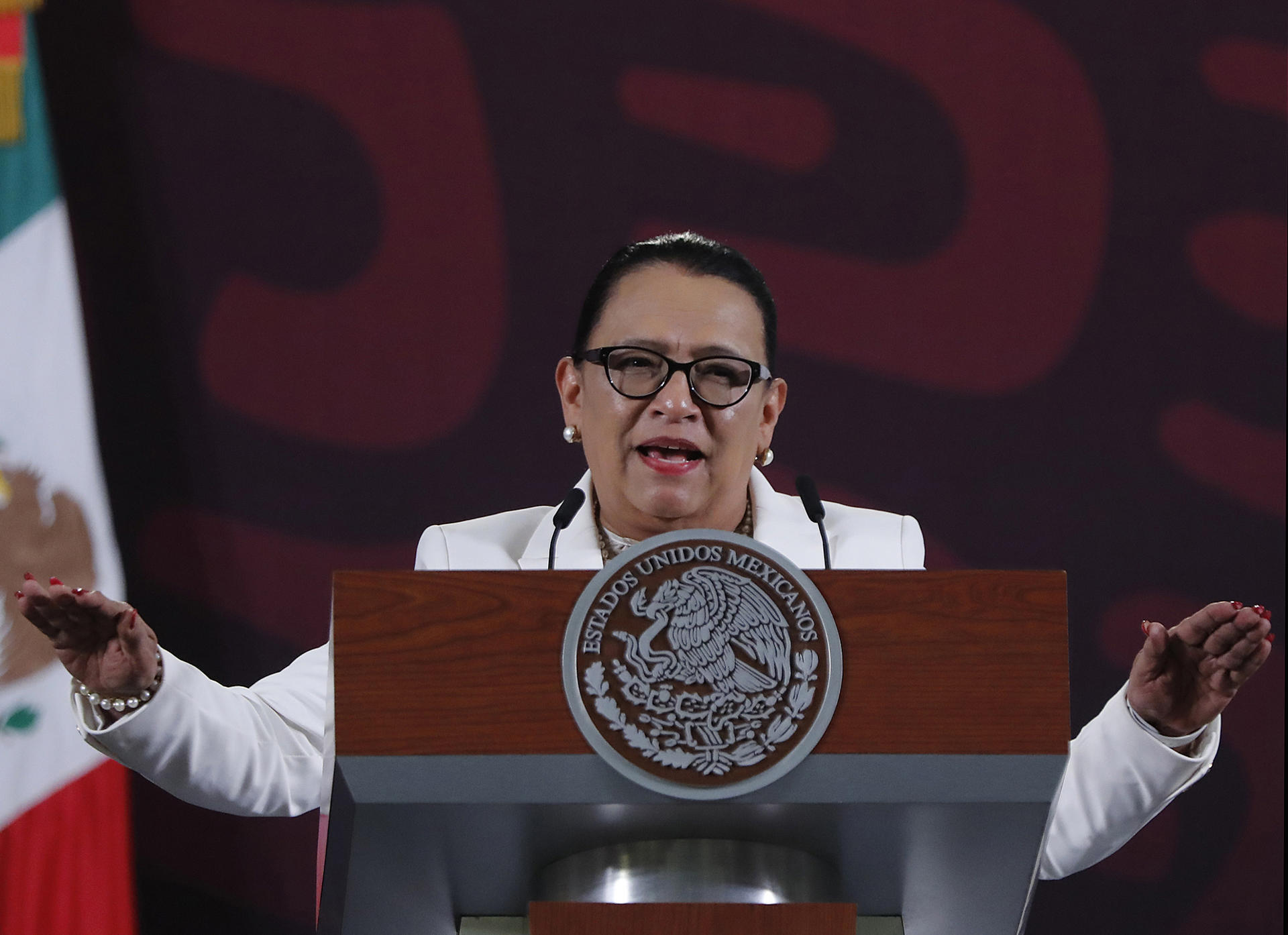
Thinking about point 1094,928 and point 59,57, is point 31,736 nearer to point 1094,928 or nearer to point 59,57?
point 59,57

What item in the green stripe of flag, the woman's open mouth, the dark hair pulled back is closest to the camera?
the woman's open mouth

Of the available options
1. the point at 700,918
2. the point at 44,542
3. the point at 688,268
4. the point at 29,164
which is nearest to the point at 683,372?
the point at 688,268

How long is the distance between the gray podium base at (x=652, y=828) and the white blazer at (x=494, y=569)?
7cm

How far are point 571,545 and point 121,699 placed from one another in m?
0.66

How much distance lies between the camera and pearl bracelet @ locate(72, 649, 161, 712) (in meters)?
1.26

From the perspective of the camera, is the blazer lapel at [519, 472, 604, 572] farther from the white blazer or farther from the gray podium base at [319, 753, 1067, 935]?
the gray podium base at [319, 753, 1067, 935]

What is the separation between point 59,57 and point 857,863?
241 centimetres

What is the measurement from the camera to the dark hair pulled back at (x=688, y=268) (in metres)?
1.78

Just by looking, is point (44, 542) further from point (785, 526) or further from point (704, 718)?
point (704, 718)

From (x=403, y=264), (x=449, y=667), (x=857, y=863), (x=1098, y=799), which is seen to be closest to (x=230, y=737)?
(x=449, y=667)

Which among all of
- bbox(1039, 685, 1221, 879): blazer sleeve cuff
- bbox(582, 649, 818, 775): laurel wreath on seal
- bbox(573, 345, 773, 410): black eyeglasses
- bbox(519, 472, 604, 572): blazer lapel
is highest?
bbox(573, 345, 773, 410): black eyeglasses

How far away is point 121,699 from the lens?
1.27m

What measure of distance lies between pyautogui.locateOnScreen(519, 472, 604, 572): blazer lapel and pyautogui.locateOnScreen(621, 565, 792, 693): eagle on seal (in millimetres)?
727

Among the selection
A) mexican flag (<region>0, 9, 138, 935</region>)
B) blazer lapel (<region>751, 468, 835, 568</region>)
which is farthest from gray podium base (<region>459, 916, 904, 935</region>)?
mexican flag (<region>0, 9, 138, 935</region>)
